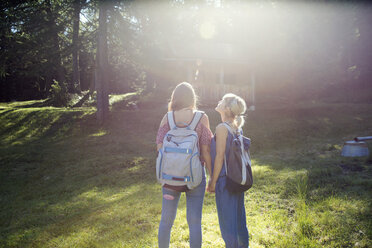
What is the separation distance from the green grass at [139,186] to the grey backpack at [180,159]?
180 centimetres

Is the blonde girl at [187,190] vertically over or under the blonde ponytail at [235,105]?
under

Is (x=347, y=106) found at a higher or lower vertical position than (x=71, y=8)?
lower

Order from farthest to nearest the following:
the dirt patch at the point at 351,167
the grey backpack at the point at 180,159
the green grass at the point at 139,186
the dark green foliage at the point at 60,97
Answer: the dark green foliage at the point at 60,97
the dirt patch at the point at 351,167
the green grass at the point at 139,186
the grey backpack at the point at 180,159

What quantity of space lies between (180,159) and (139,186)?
4867mm

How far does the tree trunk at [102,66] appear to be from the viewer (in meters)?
14.0

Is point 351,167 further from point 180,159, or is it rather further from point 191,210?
point 180,159

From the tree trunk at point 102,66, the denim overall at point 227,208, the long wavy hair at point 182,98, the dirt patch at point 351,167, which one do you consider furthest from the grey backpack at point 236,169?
the tree trunk at point 102,66

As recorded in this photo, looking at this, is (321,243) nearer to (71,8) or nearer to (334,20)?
(71,8)

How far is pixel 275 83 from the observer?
79.9 feet

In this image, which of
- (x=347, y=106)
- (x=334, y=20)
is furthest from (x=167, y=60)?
(x=334, y=20)

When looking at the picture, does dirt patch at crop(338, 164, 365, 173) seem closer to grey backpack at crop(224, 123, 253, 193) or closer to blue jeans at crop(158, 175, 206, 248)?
grey backpack at crop(224, 123, 253, 193)

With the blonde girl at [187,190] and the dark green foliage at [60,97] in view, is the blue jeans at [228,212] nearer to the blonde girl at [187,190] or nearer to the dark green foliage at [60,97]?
the blonde girl at [187,190]

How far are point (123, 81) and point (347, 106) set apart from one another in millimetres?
31699

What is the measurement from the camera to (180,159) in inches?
104
